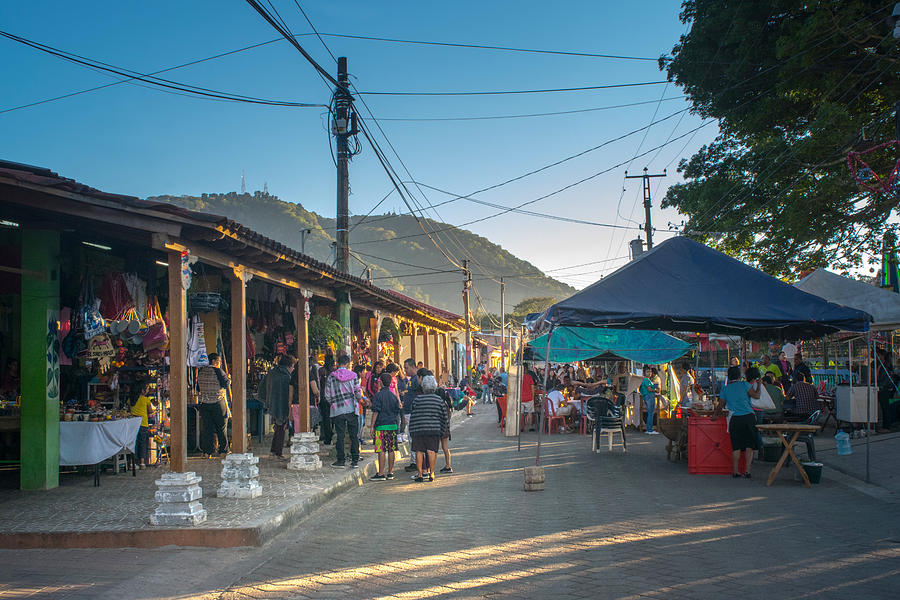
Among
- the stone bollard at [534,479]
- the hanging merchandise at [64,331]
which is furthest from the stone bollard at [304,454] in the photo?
the stone bollard at [534,479]

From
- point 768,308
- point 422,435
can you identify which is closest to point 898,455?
point 768,308

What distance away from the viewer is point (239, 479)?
865cm

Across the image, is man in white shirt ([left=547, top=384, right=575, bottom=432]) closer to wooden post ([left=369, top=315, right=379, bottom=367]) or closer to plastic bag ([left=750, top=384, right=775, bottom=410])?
wooden post ([left=369, top=315, right=379, bottom=367])

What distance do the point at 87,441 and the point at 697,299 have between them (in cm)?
940

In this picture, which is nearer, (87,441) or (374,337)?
(87,441)

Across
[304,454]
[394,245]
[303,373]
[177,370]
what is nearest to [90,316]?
[177,370]

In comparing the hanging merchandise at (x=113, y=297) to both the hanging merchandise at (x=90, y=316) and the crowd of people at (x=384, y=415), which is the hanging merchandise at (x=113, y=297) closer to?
the hanging merchandise at (x=90, y=316)

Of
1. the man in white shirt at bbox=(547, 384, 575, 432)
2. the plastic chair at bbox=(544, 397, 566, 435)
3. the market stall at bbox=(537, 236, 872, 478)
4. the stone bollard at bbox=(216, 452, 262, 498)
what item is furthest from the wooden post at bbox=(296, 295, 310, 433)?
the man in white shirt at bbox=(547, 384, 575, 432)

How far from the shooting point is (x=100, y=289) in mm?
10594

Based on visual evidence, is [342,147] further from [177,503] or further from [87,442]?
[177,503]

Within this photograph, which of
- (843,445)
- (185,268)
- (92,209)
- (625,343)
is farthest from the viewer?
(625,343)

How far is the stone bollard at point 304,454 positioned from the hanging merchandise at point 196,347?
2.42 meters

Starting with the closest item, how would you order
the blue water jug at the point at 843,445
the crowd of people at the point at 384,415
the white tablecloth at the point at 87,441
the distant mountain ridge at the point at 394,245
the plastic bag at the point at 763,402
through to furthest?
the white tablecloth at the point at 87,441
the crowd of people at the point at 384,415
the plastic bag at the point at 763,402
the blue water jug at the point at 843,445
the distant mountain ridge at the point at 394,245

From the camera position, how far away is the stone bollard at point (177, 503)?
7070 millimetres
